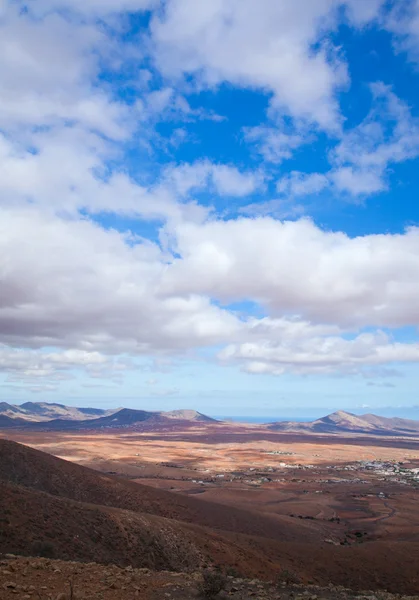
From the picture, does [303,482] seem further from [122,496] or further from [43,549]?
[43,549]

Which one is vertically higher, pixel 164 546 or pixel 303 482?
pixel 164 546

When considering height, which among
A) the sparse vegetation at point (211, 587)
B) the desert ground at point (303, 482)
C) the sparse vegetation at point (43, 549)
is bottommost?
the desert ground at point (303, 482)

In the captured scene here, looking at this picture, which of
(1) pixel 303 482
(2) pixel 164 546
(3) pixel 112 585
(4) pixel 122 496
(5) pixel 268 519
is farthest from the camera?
(1) pixel 303 482

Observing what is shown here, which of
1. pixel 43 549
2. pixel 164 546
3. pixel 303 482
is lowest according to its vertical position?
pixel 303 482

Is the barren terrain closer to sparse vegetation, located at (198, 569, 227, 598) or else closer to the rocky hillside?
the rocky hillside

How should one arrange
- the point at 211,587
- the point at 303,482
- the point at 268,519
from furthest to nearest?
the point at 303,482
the point at 268,519
the point at 211,587

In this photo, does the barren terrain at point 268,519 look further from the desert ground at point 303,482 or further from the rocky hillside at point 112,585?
the rocky hillside at point 112,585

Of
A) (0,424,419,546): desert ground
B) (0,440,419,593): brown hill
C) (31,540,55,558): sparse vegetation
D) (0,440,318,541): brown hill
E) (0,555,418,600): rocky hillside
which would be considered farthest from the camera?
(0,424,419,546): desert ground

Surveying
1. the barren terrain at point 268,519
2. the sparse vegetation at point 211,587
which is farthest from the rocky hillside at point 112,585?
the barren terrain at point 268,519

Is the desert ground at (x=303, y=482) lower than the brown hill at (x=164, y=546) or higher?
lower

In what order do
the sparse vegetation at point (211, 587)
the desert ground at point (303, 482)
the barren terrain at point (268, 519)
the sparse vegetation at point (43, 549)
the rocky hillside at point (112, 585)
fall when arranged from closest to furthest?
the rocky hillside at point (112, 585), the sparse vegetation at point (211, 587), the sparse vegetation at point (43, 549), the barren terrain at point (268, 519), the desert ground at point (303, 482)

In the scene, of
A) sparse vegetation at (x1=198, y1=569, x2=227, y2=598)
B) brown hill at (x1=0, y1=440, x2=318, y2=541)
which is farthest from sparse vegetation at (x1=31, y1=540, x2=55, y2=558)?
brown hill at (x1=0, y1=440, x2=318, y2=541)

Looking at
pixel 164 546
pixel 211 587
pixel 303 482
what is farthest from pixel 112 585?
pixel 303 482
